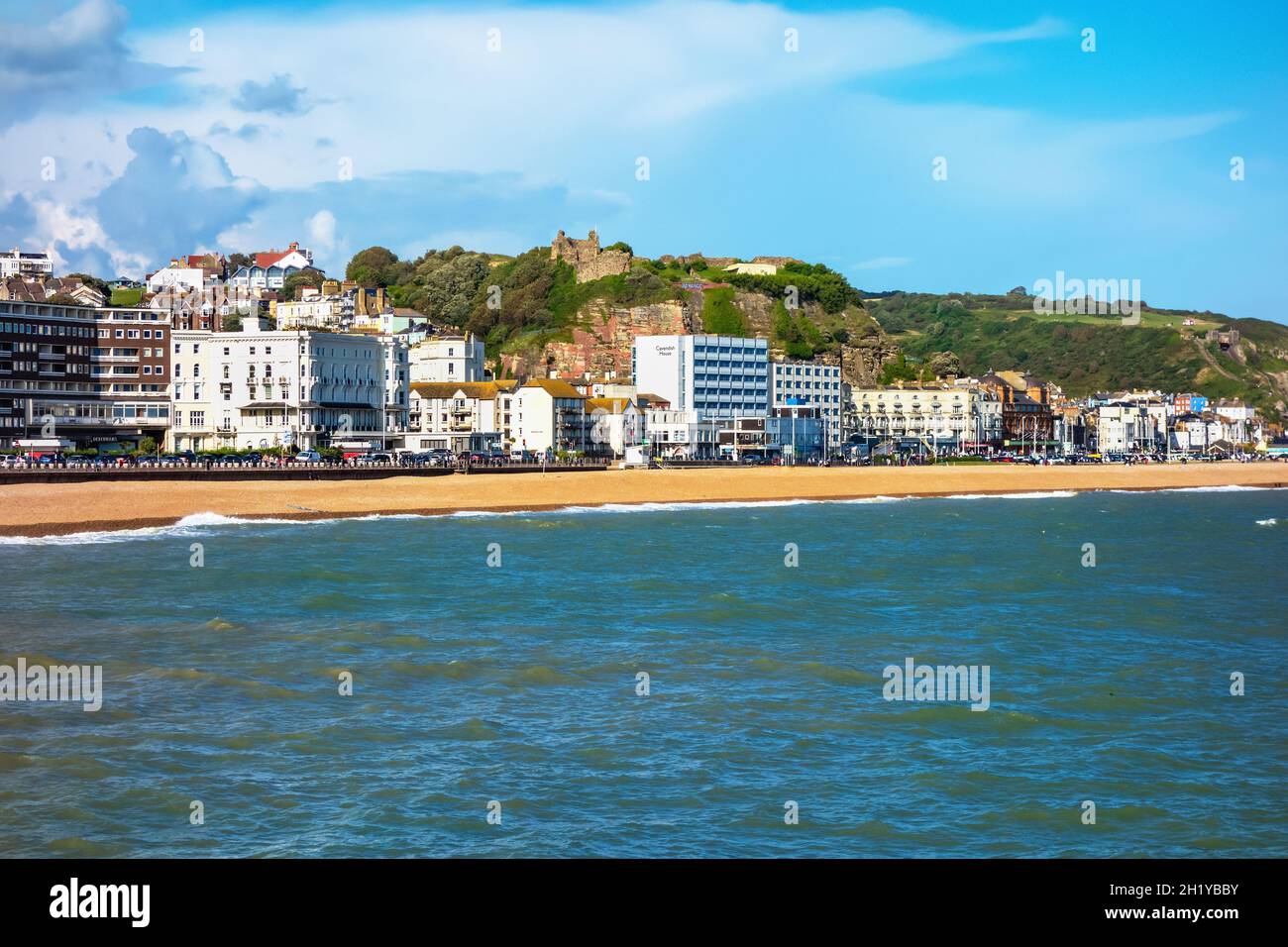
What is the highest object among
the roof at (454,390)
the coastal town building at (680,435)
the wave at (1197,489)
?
the roof at (454,390)

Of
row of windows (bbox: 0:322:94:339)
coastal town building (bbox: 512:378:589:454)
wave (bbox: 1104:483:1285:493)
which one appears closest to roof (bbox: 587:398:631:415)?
coastal town building (bbox: 512:378:589:454)

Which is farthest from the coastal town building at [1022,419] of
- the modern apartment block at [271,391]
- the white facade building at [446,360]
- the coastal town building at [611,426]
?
the modern apartment block at [271,391]

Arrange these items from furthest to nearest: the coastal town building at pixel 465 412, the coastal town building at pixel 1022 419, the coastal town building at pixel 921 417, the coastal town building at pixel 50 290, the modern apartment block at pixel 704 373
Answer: the coastal town building at pixel 1022 419 < the coastal town building at pixel 921 417 < the modern apartment block at pixel 704 373 < the coastal town building at pixel 50 290 < the coastal town building at pixel 465 412

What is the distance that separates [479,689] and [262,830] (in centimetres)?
703

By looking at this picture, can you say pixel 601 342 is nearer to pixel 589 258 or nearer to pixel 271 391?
pixel 589 258

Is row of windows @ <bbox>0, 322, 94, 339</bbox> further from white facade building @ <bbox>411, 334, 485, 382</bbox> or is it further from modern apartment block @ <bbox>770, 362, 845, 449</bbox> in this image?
modern apartment block @ <bbox>770, 362, 845, 449</bbox>

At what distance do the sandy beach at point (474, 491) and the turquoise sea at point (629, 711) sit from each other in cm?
1180

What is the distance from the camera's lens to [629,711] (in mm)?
19578

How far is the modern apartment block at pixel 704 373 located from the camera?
5330 inches

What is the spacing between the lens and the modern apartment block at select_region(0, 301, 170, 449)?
321ft

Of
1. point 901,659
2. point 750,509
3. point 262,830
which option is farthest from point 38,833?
point 750,509

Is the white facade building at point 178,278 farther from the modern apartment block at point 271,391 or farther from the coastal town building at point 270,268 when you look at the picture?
the modern apartment block at point 271,391

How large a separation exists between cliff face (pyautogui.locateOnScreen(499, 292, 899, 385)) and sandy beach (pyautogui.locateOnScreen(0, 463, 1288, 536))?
5153 cm

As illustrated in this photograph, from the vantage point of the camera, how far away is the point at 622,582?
35.1 m
